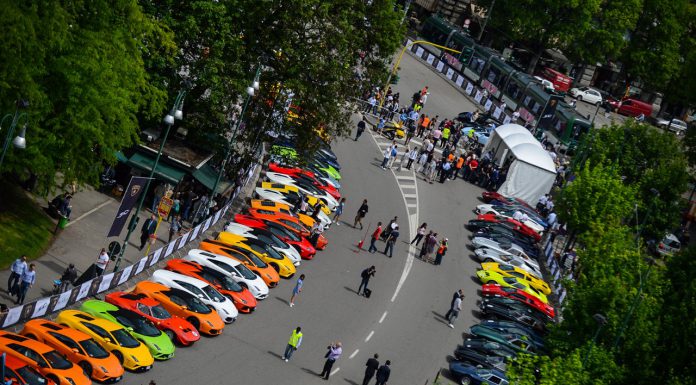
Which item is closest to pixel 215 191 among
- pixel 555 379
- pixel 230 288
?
pixel 230 288

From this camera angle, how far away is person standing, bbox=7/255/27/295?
35.0 m

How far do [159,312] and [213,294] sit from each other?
11.0 feet

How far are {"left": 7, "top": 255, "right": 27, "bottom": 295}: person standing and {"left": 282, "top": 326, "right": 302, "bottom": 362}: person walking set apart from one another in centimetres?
921

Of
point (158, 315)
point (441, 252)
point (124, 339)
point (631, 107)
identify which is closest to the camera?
point (124, 339)

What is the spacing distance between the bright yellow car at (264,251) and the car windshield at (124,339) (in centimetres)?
1144

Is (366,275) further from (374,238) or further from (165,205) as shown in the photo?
(165,205)

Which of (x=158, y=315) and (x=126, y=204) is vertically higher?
(x=126, y=204)

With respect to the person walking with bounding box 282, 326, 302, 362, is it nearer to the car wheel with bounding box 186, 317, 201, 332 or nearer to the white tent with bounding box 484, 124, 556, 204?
the car wheel with bounding box 186, 317, 201, 332

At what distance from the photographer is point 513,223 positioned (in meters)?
59.8

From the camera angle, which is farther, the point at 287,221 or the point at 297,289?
the point at 287,221

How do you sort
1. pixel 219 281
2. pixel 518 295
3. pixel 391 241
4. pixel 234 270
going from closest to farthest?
pixel 219 281 → pixel 234 270 → pixel 518 295 → pixel 391 241

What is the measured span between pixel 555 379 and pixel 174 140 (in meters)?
23.2

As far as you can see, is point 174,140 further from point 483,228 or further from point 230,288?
point 483,228

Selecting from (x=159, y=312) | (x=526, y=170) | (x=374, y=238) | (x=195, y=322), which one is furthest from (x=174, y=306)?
(x=526, y=170)
